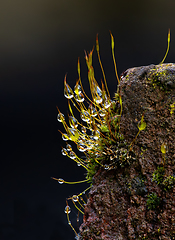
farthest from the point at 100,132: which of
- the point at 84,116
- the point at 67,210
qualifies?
the point at 67,210

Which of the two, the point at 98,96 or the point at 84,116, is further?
the point at 84,116

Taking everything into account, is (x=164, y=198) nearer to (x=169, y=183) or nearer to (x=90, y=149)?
(x=169, y=183)

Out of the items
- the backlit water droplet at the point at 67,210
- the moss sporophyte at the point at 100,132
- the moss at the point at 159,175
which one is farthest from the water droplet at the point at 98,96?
the backlit water droplet at the point at 67,210

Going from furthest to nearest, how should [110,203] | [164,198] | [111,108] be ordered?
[111,108]
[110,203]
[164,198]

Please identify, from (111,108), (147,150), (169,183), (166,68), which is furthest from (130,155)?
(166,68)

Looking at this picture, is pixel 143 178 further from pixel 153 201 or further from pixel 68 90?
pixel 68 90

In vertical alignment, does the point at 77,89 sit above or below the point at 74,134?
above

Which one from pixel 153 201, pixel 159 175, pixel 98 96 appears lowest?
pixel 153 201

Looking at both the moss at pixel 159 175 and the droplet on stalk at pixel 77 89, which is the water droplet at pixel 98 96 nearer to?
the droplet on stalk at pixel 77 89
